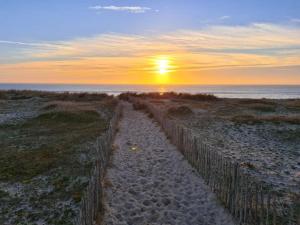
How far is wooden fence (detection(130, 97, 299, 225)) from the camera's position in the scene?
6.42m

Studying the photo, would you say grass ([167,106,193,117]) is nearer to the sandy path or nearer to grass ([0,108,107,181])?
grass ([0,108,107,181])

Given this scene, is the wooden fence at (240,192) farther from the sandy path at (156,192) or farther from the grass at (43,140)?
the grass at (43,140)

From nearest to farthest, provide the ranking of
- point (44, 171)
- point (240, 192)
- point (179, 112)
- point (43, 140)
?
1. point (240, 192)
2. point (44, 171)
3. point (43, 140)
4. point (179, 112)

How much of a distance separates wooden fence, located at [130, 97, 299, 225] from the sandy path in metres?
0.27

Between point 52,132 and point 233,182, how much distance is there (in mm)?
13588

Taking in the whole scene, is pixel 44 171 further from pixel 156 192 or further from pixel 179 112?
pixel 179 112

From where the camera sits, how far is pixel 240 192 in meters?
6.95

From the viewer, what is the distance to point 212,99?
44500mm

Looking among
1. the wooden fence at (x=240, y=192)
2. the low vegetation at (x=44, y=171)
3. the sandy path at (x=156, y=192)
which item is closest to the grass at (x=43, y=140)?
the low vegetation at (x=44, y=171)

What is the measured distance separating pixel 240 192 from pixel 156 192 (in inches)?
106

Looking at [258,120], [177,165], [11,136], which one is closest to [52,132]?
[11,136]

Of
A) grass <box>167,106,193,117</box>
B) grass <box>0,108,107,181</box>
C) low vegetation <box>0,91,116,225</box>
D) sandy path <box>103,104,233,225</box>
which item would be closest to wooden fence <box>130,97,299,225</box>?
sandy path <box>103,104,233,225</box>

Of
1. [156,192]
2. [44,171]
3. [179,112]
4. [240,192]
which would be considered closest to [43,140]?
[44,171]

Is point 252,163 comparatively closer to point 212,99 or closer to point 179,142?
point 179,142
